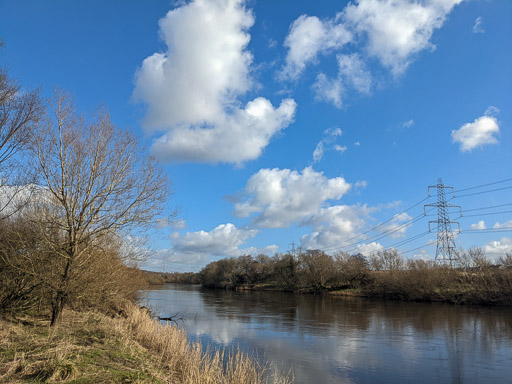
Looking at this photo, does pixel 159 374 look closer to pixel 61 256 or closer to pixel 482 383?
pixel 61 256

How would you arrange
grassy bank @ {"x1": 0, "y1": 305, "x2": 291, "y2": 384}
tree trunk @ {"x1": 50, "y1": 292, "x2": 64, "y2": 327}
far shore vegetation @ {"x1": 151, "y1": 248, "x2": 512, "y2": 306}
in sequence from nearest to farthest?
grassy bank @ {"x1": 0, "y1": 305, "x2": 291, "y2": 384} → tree trunk @ {"x1": 50, "y1": 292, "x2": 64, "y2": 327} → far shore vegetation @ {"x1": 151, "y1": 248, "x2": 512, "y2": 306}

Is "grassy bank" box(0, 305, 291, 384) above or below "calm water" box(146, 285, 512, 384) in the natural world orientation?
above

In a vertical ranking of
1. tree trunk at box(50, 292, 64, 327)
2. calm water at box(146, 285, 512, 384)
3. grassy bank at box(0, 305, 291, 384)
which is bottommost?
calm water at box(146, 285, 512, 384)

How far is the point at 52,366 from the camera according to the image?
743 cm

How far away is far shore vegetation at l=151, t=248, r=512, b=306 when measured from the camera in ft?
141

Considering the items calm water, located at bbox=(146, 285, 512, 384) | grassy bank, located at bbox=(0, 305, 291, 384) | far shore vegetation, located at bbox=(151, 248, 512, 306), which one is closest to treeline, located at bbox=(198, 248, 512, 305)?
far shore vegetation, located at bbox=(151, 248, 512, 306)

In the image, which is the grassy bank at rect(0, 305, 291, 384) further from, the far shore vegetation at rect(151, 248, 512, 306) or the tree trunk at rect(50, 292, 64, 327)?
the far shore vegetation at rect(151, 248, 512, 306)

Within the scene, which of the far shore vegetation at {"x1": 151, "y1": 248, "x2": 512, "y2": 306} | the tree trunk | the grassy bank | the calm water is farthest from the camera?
the far shore vegetation at {"x1": 151, "y1": 248, "x2": 512, "y2": 306}

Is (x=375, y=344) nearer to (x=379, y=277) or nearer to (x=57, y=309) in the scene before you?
(x=57, y=309)

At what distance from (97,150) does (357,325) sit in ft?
75.6

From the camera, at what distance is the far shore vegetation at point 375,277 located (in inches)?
1690

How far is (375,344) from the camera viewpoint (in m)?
19.5

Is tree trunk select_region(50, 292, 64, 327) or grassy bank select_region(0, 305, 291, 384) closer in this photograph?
grassy bank select_region(0, 305, 291, 384)

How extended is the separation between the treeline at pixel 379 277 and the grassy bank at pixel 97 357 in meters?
42.2
